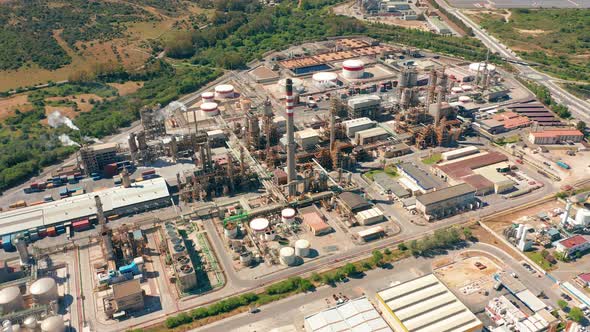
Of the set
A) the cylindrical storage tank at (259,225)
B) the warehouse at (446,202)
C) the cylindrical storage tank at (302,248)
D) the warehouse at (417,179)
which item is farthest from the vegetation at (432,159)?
the cylindrical storage tank at (259,225)

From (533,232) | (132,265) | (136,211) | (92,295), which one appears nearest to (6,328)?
(92,295)

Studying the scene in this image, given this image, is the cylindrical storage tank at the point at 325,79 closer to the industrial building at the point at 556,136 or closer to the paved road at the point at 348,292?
the industrial building at the point at 556,136

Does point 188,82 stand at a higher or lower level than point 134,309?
higher

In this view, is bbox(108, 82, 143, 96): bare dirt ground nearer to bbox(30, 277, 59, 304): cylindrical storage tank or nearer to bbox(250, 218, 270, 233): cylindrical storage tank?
bbox(250, 218, 270, 233): cylindrical storage tank

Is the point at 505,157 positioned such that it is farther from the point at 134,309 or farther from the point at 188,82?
the point at 188,82

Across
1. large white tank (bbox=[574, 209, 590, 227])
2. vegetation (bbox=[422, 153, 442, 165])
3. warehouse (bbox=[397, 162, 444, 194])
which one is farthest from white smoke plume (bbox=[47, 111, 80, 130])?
large white tank (bbox=[574, 209, 590, 227])

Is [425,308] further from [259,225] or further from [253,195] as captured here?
[253,195]
